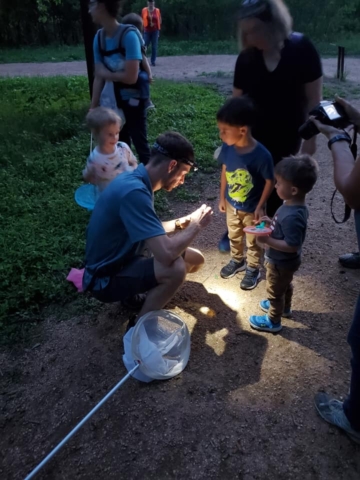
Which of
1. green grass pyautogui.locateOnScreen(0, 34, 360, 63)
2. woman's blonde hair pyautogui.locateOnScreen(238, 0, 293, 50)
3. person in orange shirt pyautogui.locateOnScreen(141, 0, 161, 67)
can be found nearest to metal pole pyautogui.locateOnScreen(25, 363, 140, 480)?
woman's blonde hair pyautogui.locateOnScreen(238, 0, 293, 50)

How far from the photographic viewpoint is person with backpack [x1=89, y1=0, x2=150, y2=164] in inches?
147

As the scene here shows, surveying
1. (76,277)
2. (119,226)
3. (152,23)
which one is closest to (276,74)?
(119,226)

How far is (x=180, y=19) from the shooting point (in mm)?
19391

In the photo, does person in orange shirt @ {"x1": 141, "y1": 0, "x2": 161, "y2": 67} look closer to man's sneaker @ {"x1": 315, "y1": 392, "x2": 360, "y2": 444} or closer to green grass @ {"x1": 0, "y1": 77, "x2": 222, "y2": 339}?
green grass @ {"x1": 0, "y1": 77, "x2": 222, "y2": 339}

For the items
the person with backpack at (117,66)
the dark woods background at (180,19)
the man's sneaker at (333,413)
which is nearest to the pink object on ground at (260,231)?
the man's sneaker at (333,413)

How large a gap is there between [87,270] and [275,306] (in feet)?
3.94

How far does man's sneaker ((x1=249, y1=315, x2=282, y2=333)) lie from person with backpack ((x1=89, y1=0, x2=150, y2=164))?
2.22 meters

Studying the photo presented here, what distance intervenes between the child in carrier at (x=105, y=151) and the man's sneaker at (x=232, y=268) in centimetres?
110

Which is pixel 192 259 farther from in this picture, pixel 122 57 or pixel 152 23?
pixel 152 23

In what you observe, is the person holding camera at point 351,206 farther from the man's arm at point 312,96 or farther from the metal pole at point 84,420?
the metal pole at point 84,420

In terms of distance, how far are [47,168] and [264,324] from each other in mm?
3634

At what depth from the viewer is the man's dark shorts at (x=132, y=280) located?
2.68 meters

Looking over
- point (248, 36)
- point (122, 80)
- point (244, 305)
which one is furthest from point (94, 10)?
point (244, 305)

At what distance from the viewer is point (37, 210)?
4.54m
